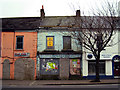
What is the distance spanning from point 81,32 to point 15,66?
29.7ft

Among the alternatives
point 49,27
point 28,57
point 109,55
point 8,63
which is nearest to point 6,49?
point 8,63

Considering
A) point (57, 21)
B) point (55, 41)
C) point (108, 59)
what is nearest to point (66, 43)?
point (55, 41)

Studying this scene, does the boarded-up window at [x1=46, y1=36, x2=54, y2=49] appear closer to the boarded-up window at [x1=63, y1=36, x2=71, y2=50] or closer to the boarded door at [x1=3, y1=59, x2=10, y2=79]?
the boarded-up window at [x1=63, y1=36, x2=71, y2=50]

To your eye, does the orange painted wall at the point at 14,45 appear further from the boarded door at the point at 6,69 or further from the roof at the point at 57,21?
the roof at the point at 57,21

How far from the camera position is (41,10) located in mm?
22312

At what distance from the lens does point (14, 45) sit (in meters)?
19.2

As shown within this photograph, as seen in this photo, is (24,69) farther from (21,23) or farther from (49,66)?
(21,23)

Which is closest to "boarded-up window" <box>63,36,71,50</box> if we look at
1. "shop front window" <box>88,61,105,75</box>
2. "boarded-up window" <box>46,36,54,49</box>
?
"boarded-up window" <box>46,36,54,49</box>

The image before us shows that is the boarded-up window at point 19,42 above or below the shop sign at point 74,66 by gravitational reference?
above

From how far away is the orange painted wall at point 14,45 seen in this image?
18969 mm

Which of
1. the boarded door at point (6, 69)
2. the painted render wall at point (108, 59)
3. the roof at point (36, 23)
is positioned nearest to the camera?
the painted render wall at point (108, 59)

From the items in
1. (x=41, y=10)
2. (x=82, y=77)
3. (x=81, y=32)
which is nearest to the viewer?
(x=81, y=32)

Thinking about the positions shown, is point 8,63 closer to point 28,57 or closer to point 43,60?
point 28,57

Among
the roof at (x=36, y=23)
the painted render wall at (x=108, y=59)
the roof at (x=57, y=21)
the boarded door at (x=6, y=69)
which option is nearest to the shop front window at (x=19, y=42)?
the roof at (x=36, y=23)
